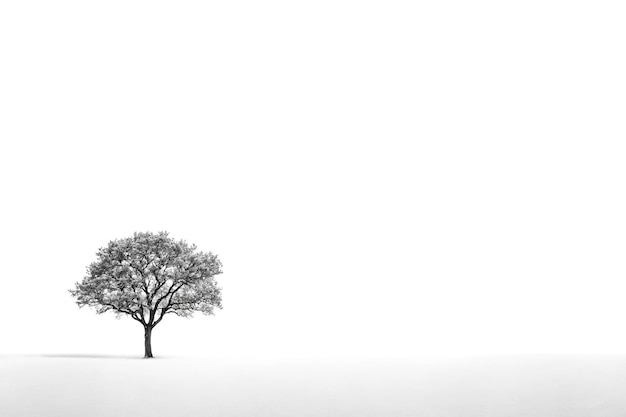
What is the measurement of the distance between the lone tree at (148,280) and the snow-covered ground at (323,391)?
58.3ft

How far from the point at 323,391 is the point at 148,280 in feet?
110

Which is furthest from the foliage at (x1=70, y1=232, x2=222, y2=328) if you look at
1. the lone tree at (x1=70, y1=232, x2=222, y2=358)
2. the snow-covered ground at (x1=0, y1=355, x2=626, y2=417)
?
the snow-covered ground at (x1=0, y1=355, x2=626, y2=417)

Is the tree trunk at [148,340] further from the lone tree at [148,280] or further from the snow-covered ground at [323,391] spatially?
the snow-covered ground at [323,391]

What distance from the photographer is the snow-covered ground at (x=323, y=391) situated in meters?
17.5

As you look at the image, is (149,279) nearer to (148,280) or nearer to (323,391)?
(148,280)

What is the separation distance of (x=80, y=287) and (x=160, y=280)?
7.61 metres

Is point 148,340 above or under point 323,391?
above

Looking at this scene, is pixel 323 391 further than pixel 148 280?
No

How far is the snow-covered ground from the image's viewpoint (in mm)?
17469

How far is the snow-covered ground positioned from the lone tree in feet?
58.3

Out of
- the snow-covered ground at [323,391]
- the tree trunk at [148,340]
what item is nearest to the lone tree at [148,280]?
the tree trunk at [148,340]

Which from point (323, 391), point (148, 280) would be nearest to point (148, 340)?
point (148, 280)

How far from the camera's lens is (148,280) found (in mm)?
51688

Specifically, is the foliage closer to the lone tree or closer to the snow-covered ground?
the lone tree
